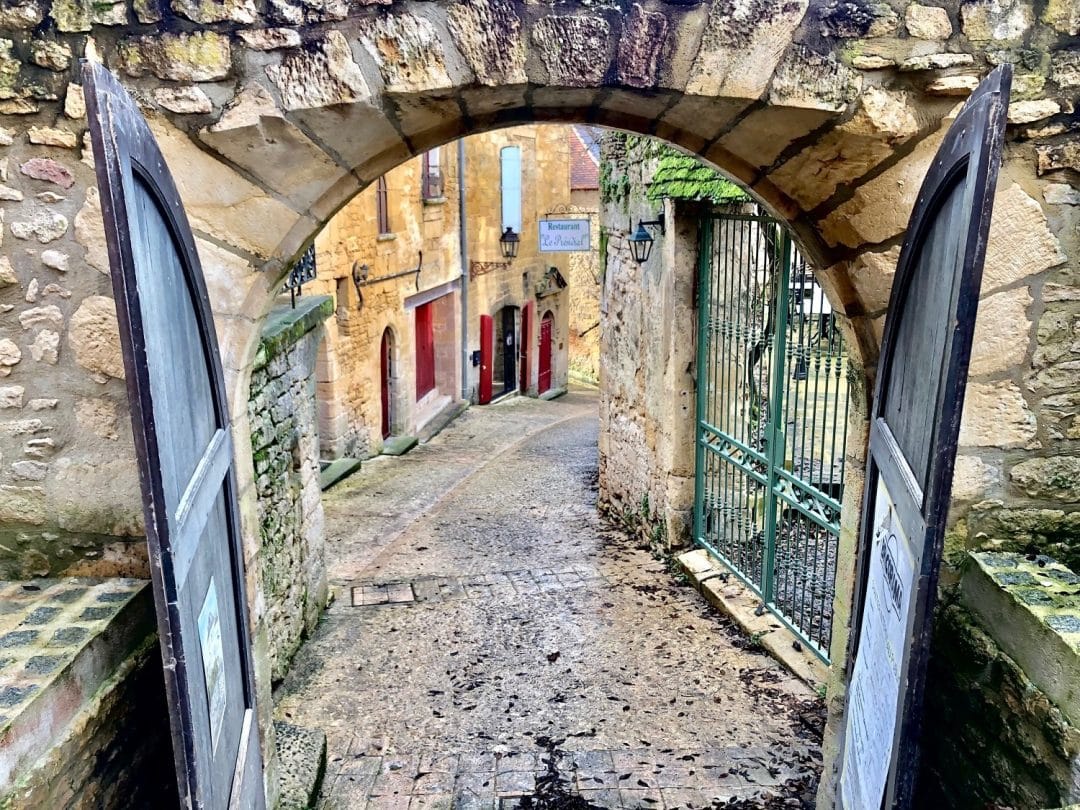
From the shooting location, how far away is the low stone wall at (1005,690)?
2.00 m

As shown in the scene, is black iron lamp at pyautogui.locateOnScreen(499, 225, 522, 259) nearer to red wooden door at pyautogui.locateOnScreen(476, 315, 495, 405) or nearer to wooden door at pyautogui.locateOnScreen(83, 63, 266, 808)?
red wooden door at pyautogui.locateOnScreen(476, 315, 495, 405)

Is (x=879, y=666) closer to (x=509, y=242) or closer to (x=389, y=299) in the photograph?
(x=389, y=299)

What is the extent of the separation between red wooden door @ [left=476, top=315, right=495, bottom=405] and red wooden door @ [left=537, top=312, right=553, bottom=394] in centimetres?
263

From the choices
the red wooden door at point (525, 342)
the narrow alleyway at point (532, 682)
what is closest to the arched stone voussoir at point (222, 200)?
the narrow alleyway at point (532, 682)

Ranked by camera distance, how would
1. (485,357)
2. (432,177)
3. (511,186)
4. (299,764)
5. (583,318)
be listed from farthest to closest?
(583,318) < (511,186) < (485,357) < (432,177) < (299,764)

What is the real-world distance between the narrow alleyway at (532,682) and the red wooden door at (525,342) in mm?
9638

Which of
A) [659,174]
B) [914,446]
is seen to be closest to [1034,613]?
[914,446]

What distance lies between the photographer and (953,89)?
2.26 meters

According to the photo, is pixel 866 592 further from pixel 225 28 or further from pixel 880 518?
pixel 225 28

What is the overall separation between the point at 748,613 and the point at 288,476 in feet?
8.43

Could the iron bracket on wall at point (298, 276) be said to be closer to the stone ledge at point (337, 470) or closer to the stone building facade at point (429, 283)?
the stone building facade at point (429, 283)

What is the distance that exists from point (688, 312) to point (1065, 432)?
3227 mm

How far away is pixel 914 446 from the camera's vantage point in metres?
1.90

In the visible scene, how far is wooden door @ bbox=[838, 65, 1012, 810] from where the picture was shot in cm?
151
